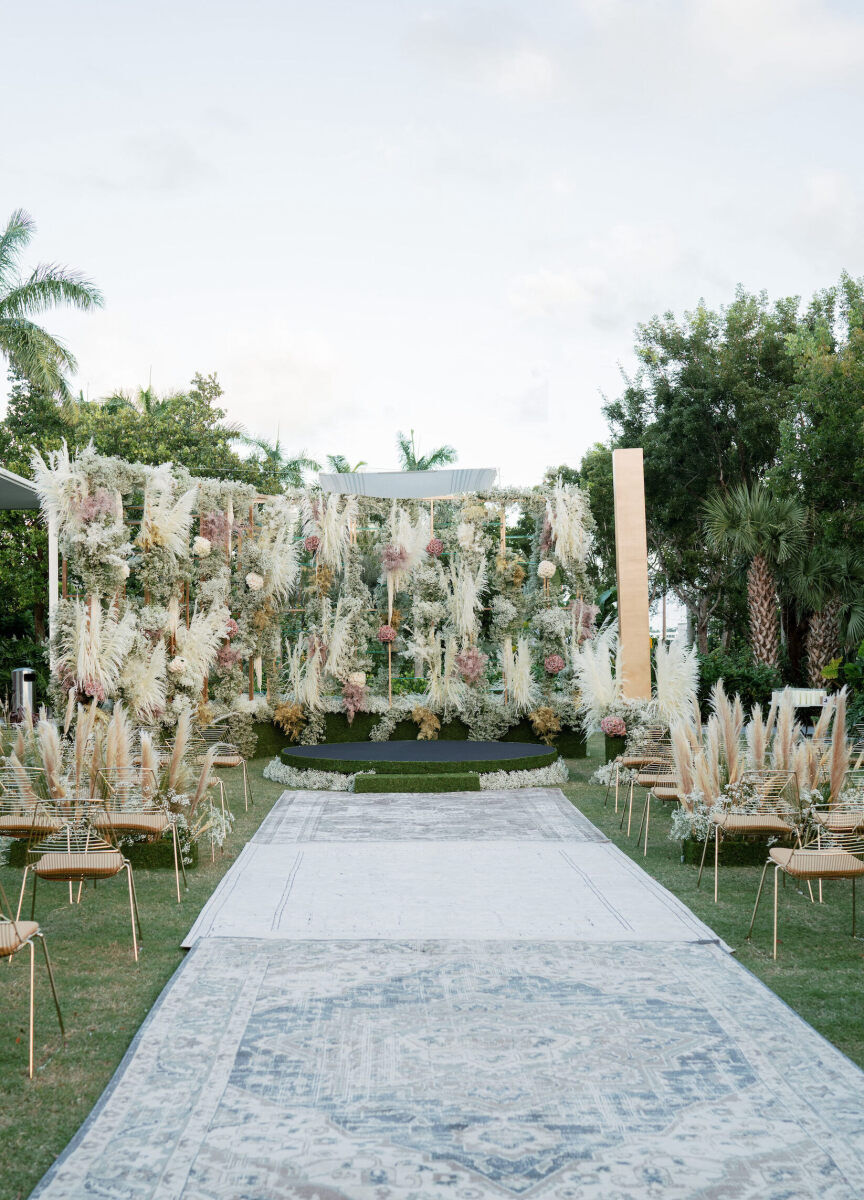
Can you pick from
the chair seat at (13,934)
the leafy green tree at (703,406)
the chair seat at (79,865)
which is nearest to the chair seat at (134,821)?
the chair seat at (79,865)

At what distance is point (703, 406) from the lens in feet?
68.7

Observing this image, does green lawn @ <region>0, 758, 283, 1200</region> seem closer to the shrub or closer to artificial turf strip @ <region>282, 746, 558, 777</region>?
artificial turf strip @ <region>282, 746, 558, 777</region>

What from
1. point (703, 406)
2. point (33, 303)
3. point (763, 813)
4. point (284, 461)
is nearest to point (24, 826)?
point (763, 813)

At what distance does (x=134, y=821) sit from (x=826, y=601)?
1275cm

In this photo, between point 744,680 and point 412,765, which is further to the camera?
point 744,680

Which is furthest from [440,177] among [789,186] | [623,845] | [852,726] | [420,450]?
[420,450]

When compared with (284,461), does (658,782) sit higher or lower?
lower

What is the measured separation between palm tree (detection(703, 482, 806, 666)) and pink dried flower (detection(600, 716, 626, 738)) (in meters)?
6.08

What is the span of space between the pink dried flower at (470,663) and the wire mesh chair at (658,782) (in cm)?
370

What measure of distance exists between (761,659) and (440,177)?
9.11 metres

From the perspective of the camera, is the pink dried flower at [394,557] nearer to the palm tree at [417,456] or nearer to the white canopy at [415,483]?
the white canopy at [415,483]

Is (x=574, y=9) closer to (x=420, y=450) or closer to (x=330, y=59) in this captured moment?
(x=330, y=59)

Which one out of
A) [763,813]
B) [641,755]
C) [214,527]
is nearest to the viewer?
[763,813]

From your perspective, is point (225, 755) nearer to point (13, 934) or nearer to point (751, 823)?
point (751, 823)
